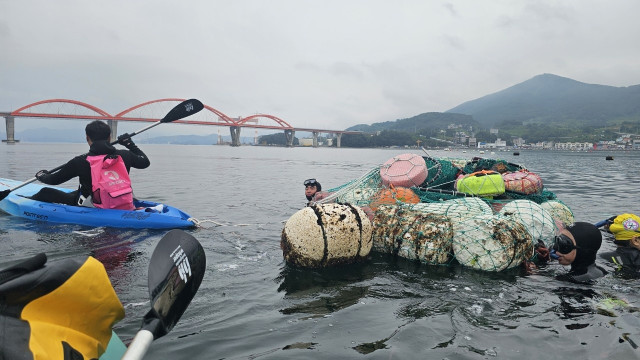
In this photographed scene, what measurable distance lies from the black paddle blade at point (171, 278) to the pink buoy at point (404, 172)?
7221 millimetres

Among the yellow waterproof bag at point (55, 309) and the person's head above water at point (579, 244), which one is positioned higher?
the yellow waterproof bag at point (55, 309)

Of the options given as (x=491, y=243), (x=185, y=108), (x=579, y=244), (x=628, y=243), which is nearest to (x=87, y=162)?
(x=185, y=108)

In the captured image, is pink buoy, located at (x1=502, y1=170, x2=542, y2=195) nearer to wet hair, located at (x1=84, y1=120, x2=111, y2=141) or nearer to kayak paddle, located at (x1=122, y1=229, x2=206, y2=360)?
A: kayak paddle, located at (x1=122, y1=229, x2=206, y2=360)

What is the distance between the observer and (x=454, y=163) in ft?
41.7

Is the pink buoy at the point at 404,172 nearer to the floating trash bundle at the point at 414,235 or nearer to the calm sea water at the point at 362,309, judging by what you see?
the floating trash bundle at the point at 414,235

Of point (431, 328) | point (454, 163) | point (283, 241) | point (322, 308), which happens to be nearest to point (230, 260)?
point (283, 241)

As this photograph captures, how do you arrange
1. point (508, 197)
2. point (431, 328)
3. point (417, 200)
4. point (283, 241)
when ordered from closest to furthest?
point (431, 328) → point (283, 241) → point (417, 200) → point (508, 197)

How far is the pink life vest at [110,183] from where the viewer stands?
8586 millimetres

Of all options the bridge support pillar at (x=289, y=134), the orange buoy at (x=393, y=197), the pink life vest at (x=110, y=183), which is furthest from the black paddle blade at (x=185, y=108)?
the bridge support pillar at (x=289, y=134)

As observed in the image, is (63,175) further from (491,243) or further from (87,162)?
(491,243)

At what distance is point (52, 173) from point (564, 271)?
1149 centimetres

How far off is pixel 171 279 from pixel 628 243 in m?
7.93

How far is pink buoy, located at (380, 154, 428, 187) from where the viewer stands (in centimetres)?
986

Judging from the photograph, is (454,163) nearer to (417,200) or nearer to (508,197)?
(508,197)
